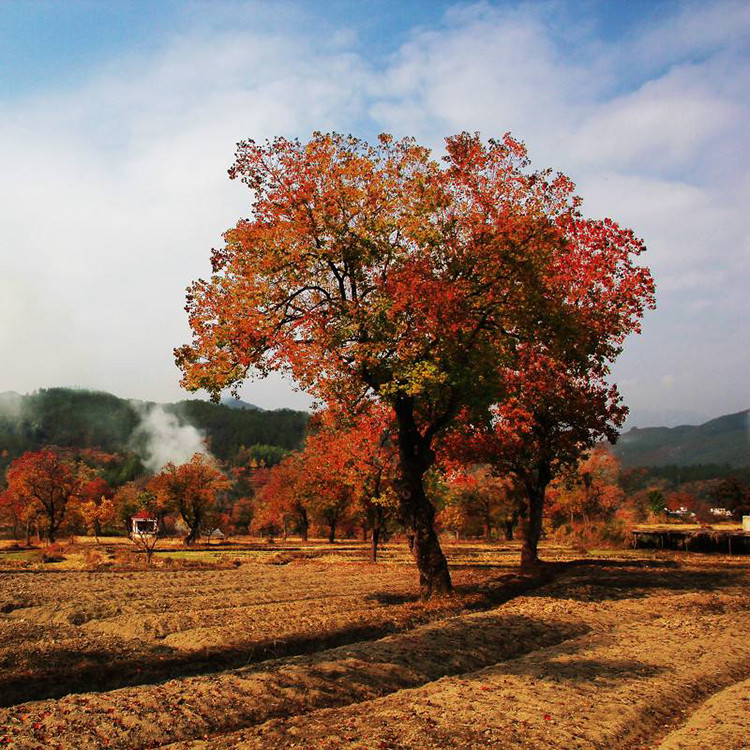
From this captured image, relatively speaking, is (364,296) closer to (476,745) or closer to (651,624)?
(651,624)

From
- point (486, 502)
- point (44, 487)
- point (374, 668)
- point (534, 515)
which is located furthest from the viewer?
point (486, 502)

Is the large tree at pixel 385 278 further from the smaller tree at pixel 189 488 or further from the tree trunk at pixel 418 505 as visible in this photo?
the smaller tree at pixel 189 488

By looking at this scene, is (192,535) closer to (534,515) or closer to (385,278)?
(534,515)

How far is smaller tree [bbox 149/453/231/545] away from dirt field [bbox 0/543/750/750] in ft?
175

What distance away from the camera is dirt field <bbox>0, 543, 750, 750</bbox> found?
10.6 metres

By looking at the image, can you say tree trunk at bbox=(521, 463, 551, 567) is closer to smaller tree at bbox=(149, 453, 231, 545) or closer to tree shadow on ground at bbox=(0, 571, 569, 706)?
tree shadow on ground at bbox=(0, 571, 569, 706)

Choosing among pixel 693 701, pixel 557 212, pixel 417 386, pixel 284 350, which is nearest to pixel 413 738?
pixel 693 701

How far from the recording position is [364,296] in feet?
77.0

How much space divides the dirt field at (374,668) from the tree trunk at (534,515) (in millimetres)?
8331

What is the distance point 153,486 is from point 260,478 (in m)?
105

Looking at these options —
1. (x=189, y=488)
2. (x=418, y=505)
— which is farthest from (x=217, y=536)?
(x=418, y=505)

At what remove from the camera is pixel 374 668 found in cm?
1405

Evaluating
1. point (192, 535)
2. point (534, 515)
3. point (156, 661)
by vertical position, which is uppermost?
point (534, 515)

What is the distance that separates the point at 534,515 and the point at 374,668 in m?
25.0
